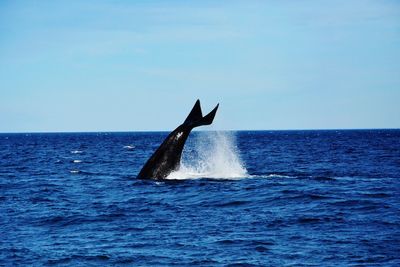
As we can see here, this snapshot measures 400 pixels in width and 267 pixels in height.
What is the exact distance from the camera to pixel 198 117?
25.0 metres

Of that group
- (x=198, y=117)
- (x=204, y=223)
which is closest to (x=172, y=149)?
(x=198, y=117)

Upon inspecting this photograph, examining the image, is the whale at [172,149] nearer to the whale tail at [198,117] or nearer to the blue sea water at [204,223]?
the whale tail at [198,117]

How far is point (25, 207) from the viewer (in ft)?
66.2

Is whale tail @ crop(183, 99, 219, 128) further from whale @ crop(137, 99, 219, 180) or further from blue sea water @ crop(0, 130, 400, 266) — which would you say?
blue sea water @ crop(0, 130, 400, 266)

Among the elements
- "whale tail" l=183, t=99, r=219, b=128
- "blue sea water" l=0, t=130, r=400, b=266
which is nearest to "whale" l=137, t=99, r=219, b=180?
"whale tail" l=183, t=99, r=219, b=128

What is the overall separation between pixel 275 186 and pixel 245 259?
12.2 m

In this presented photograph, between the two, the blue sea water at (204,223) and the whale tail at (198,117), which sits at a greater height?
the whale tail at (198,117)

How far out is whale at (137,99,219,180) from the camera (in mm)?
24961

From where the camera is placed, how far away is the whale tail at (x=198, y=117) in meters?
24.0

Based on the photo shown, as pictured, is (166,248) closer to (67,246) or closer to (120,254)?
(120,254)

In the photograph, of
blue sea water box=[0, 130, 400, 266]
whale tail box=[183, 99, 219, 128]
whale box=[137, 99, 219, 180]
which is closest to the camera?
blue sea water box=[0, 130, 400, 266]

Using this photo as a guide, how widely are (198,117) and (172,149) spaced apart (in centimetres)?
194

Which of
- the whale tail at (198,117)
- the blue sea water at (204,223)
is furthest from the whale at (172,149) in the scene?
the blue sea water at (204,223)

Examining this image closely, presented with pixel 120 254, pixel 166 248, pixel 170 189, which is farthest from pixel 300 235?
pixel 170 189
